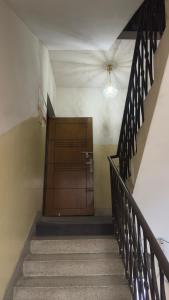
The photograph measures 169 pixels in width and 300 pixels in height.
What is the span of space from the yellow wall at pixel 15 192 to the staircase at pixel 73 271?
236mm

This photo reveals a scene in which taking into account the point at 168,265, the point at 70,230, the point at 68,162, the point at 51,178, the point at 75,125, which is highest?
the point at 75,125

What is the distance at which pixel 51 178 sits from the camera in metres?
4.21

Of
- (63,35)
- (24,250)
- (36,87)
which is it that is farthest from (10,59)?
(24,250)

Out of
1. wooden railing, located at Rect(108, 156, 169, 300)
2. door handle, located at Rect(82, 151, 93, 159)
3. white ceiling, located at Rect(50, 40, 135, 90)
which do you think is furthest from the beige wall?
door handle, located at Rect(82, 151, 93, 159)

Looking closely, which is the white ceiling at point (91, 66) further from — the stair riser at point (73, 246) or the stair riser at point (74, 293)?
the stair riser at point (74, 293)

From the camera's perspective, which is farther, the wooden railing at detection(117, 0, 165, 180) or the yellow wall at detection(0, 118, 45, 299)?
the wooden railing at detection(117, 0, 165, 180)

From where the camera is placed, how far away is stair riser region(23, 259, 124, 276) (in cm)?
237

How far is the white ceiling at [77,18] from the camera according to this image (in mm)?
2074

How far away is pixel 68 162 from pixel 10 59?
2439mm

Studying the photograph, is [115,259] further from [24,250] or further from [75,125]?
[75,125]

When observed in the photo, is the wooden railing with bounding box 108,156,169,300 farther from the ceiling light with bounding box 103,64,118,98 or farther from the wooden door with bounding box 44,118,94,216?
the ceiling light with bounding box 103,64,118,98

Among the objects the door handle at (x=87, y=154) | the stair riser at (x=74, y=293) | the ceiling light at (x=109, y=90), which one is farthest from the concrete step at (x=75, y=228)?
the ceiling light at (x=109, y=90)

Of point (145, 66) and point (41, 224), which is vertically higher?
point (145, 66)

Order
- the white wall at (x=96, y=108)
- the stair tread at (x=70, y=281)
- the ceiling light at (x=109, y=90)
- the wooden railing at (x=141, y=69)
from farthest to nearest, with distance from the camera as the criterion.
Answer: the white wall at (x=96, y=108)
the ceiling light at (x=109, y=90)
the stair tread at (x=70, y=281)
the wooden railing at (x=141, y=69)
